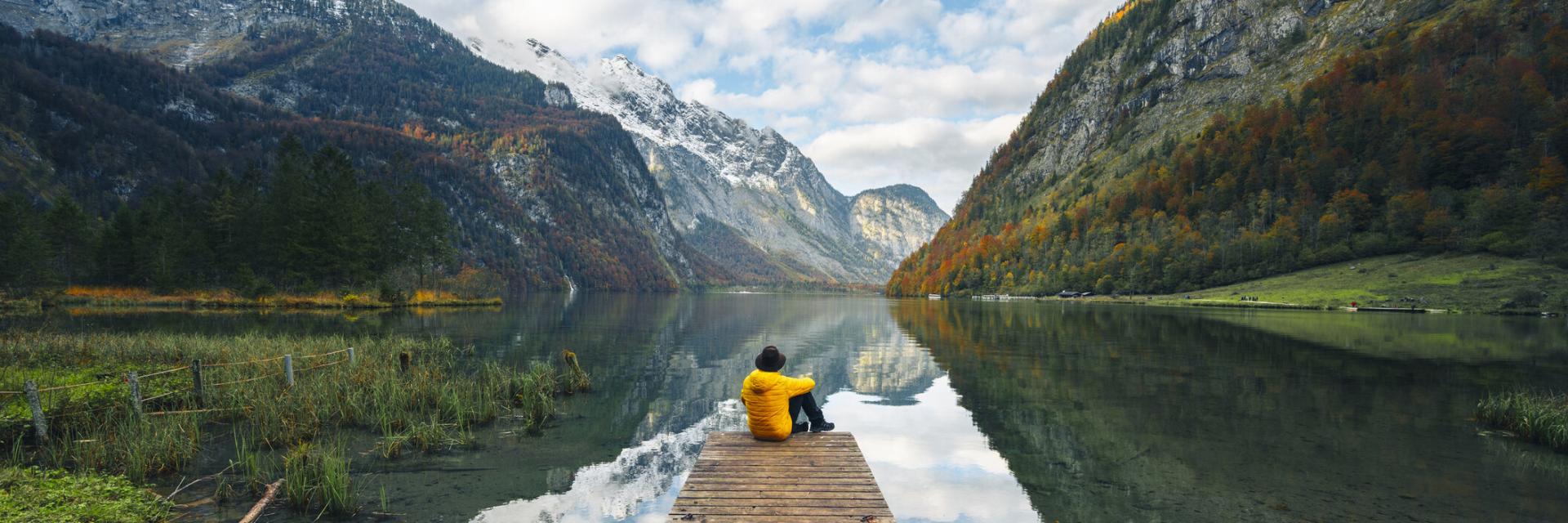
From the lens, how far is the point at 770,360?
1240cm

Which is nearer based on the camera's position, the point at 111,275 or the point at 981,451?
the point at 981,451

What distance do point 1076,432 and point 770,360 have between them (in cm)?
1163

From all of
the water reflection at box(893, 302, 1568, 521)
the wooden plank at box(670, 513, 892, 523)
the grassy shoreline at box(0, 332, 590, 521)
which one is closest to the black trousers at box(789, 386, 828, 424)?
the water reflection at box(893, 302, 1568, 521)

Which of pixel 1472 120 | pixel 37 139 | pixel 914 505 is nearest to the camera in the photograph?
pixel 914 505

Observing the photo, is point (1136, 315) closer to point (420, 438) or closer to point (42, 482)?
point (420, 438)

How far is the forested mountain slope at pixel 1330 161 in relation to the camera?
4109 inches

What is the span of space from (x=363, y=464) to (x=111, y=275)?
91680 millimetres

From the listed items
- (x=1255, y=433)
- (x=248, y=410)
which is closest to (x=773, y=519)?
(x=1255, y=433)

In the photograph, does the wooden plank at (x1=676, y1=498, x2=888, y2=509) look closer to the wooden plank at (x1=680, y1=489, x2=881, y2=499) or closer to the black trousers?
the wooden plank at (x1=680, y1=489, x2=881, y2=499)

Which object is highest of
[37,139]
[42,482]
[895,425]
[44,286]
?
[37,139]

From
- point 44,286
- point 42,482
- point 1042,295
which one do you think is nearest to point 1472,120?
point 1042,295

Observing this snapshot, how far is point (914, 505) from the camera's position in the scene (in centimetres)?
1366

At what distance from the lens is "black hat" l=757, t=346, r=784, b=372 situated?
484 inches

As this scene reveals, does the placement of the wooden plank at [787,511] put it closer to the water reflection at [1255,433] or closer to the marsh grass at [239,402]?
the water reflection at [1255,433]
